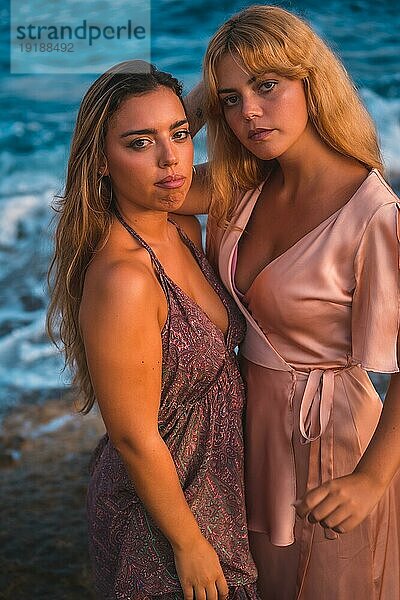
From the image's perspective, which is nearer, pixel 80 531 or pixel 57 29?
pixel 80 531

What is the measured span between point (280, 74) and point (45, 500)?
2785mm

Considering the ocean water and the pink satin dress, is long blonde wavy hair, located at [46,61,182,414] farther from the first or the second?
the ocean water

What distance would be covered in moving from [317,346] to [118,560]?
2.01 feet

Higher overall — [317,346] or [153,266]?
[153,266]

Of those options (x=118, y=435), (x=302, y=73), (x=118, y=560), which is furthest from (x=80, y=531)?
(x=302, y=73)

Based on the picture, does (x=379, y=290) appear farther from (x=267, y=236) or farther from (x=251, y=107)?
(x=251, y=107)

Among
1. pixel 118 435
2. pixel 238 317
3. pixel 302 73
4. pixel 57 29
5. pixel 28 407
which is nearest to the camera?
pixel 118 435

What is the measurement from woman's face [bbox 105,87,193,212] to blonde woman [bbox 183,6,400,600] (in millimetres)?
173

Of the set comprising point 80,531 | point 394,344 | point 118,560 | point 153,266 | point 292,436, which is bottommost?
point 80,531

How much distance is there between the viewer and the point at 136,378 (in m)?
1.74

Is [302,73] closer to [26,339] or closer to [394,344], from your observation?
[394,344]

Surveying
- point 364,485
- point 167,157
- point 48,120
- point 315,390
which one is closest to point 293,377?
point 315,390

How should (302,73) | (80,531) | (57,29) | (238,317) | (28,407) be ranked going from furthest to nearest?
(28,407) → (57,29) → (80,531) → (238,317) → (302,73)

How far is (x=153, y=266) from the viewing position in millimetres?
1854
